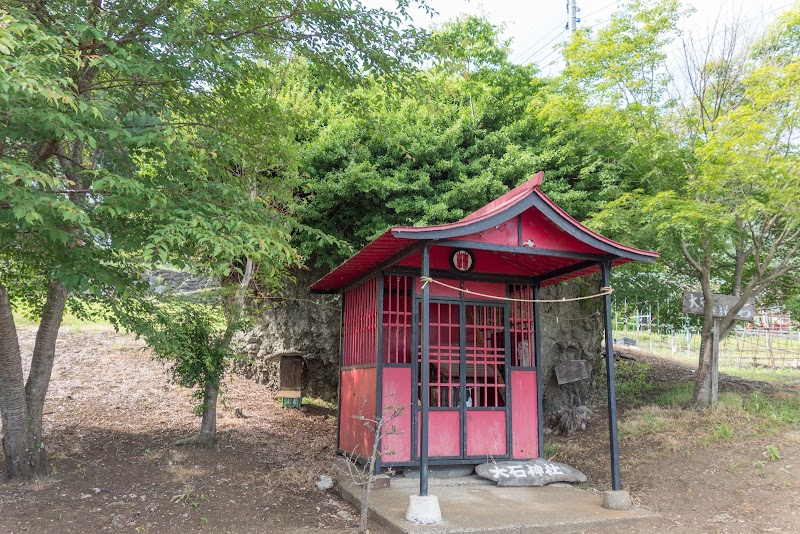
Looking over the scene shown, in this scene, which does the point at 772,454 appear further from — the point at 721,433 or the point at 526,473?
the point at 526,473

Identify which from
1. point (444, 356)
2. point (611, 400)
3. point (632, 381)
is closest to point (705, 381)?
point (632, 381)

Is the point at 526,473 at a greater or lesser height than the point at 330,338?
lesser

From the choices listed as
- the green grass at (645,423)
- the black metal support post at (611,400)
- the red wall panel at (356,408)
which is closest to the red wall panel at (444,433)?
the red wall panel at (356,408)

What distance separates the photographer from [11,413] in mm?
6391

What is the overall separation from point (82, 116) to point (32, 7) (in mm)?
1788

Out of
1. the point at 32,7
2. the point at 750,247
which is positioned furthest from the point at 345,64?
the point at 750,247

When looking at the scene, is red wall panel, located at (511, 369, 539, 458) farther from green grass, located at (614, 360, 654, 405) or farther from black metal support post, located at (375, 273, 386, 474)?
green grass, located at (614, 360, 654, 405)

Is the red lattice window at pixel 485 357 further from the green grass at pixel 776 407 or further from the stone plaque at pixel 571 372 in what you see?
the green grass at pixel 776 407

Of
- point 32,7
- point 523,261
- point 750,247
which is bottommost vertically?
point 523,261

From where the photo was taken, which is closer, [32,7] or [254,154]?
[32,7]

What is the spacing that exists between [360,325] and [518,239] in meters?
3.01

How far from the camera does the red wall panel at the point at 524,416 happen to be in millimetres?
7871

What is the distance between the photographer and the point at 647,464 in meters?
7.95

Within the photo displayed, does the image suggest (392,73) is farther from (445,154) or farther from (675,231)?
(675,231)
